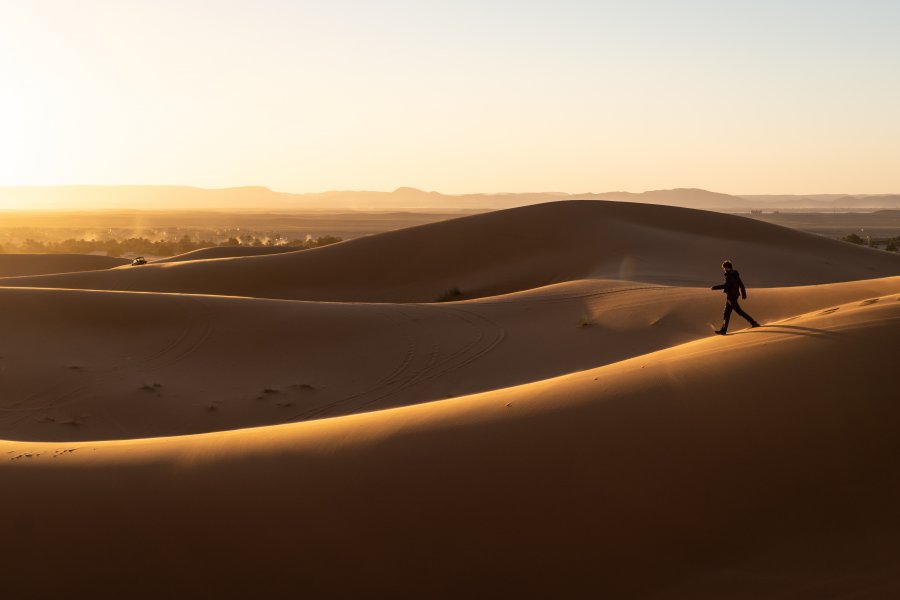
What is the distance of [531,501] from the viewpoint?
5.66 metres

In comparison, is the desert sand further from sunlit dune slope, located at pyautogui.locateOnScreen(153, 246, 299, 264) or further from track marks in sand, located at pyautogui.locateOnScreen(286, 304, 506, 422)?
sunlit dune slope, located at pyautogui.locateOnScreen(153, 246, 299, 264)

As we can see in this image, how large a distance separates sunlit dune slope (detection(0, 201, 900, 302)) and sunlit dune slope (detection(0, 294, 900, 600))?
17.1m

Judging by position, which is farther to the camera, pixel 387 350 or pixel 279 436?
pixel 387 350

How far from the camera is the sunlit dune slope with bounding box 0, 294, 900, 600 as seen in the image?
5113 mm

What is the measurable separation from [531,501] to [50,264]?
127 feet

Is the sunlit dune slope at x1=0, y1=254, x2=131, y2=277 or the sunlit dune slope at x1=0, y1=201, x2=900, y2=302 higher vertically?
the sunlit dune slope at x1=0, y1=201, x2=900, y2=302

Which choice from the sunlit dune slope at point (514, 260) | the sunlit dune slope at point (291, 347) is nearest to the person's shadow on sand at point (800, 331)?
the sunlit dune slope at point (291, 347)

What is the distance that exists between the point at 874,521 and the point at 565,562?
1834 millimetres

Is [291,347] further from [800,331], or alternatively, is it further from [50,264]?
[50,264]

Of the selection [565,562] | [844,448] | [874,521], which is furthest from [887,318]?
[565,562]

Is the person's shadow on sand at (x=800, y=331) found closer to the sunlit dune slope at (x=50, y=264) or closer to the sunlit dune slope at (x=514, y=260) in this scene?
the sunlit dune slope at (x=514, y=260)

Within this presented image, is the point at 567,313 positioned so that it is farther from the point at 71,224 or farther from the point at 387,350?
the point at 71,224

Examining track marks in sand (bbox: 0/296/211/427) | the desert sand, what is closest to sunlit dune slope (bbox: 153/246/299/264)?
track marks in sand (bbox: 0/296/211/427)

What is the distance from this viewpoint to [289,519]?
5762mm
